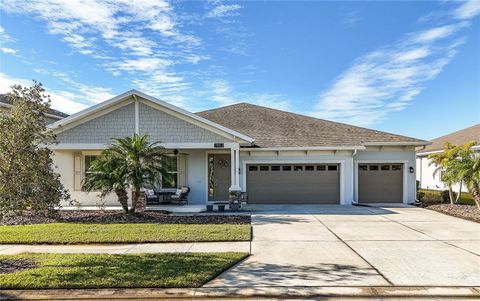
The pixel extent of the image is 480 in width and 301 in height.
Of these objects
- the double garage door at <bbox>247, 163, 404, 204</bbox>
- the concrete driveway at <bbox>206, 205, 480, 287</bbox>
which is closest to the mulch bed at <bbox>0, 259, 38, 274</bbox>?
the concrete driveway at <bbox>206, 205, 480, 287</bbox>

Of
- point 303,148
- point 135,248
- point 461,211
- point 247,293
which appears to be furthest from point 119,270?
point 461,211

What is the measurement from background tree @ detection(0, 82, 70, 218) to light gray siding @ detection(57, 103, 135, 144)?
8475 mm

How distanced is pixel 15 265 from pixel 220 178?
35.6 ft

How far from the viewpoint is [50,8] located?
399 inches

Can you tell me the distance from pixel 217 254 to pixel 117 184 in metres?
6.45

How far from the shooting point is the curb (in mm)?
4973

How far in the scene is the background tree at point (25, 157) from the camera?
590 cm

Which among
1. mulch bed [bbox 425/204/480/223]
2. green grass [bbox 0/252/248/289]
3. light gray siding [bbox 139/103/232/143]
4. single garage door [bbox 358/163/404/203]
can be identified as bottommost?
mulch bed [bbox 425/204/480/223]

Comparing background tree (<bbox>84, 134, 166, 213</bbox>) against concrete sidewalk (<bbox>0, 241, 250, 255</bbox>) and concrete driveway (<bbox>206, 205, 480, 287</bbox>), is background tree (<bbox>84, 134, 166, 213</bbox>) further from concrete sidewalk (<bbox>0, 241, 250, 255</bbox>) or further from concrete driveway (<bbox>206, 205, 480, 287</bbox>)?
concrete driveway (<bbox>206, 205, 480, 287</bbox>)

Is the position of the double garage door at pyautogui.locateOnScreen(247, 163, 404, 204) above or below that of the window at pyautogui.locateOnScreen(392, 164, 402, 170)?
below

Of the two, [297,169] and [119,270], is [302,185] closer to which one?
[297,169]

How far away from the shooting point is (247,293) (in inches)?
199

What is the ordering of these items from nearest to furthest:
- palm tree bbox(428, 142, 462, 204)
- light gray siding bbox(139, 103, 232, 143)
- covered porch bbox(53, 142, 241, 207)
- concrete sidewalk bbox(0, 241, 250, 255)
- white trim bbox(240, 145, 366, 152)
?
1. concrete sidewalk bbox(0, 241, 250, 255)
2. palm tree bbox(428, 142, 462, 204)
3. light gray siding bbox(139, 103, 232, 143)
4. white trim bbox(240, 145, 366, 152)
5. covered porch bbox(53, 142, 241, 207)

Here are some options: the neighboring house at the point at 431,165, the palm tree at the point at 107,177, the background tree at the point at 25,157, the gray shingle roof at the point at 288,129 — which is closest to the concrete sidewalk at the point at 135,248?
the background tree at the point at 25,157
